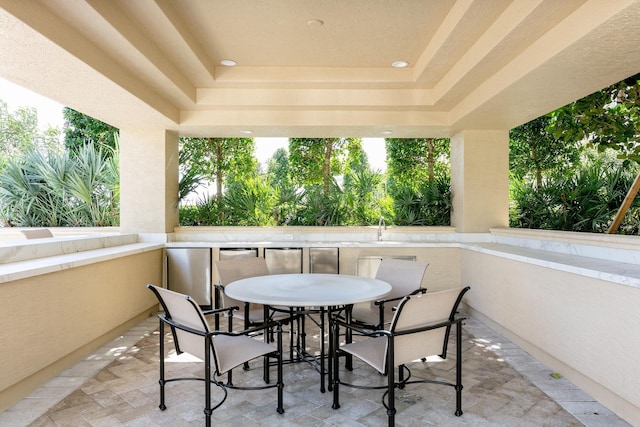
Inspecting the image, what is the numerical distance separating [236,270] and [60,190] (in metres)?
4.10

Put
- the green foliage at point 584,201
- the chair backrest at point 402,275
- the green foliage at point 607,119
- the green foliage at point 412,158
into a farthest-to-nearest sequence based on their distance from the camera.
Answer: the green foliage at point 412,158
the green foliage at point 584,201
the green foliage at point 607,119
the chair backrest at point 402,275

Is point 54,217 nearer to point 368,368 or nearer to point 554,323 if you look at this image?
point 368,368

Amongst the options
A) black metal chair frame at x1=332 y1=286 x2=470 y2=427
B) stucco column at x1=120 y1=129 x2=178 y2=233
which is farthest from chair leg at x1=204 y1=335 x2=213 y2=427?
stucco column at x1=120 y1=129 x2=178 y2=233

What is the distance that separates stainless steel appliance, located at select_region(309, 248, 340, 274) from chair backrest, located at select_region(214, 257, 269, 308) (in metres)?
1.57

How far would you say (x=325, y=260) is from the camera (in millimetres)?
5352

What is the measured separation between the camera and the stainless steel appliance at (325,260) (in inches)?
210

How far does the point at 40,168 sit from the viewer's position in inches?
233

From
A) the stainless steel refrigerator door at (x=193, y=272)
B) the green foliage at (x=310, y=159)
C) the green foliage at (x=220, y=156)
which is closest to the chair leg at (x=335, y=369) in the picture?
the stainless steel refrigerator door at (x=193, y=272)

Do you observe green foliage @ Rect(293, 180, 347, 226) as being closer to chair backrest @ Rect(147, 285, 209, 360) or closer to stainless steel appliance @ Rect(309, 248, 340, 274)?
stainless steel appliance @ Rect(309, 248, 340, 274)

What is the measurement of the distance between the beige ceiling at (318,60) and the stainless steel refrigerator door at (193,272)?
172 centimetres

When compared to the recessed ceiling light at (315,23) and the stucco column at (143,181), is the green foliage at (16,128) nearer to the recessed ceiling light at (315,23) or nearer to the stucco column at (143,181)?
the stucco column at (143,181)

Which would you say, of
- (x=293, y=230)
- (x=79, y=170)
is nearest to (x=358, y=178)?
(x=293, y=230)

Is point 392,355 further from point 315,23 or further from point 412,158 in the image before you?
point 412,158

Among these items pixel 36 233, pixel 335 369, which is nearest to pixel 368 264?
pixel 335 369
